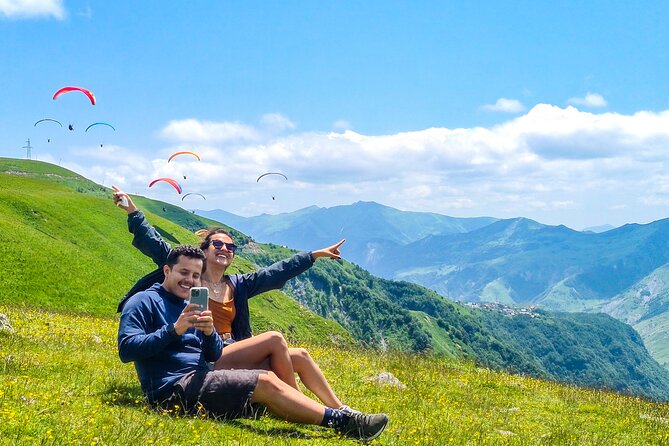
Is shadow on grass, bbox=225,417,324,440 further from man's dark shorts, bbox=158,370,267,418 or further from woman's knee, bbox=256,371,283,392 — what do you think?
woman's knee, bbox=256,371,283,392

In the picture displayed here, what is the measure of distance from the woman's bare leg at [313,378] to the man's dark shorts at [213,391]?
0.86 meters

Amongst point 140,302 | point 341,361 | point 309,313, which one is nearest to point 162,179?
point 341,361

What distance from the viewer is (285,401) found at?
22.8 feet

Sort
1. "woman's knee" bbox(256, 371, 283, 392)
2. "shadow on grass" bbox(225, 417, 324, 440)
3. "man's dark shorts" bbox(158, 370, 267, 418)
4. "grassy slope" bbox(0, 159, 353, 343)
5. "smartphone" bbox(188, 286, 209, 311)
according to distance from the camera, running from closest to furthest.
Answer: "smartphone" bbox(188, 286, 209, 311)
"shadow on grass" bbox(225, 417, 324, 440)
"man's dark shorts" bbox(158, 370, 267, 418)
"woman's knee" bbox(256, 371, 283, 392)
"grassy slope" bbox(0, 159, 353, 343)

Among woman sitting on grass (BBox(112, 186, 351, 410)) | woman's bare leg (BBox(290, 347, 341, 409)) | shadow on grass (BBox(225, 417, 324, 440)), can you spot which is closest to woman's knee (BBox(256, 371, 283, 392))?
shadow on grass (BBox(225, 417, 324, 440))

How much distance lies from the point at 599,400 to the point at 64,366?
1229 cm

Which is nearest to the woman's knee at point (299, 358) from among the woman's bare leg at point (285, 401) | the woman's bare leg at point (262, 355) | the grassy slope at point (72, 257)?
the woman's bare leg at point (262, 355)

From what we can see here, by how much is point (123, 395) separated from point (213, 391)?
1.52m

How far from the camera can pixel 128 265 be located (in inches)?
3201

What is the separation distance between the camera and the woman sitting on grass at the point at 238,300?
7.56 metres

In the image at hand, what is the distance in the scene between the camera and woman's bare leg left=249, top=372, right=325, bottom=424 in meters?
6.94

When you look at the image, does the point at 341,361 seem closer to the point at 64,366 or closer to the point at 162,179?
the point at 64,366

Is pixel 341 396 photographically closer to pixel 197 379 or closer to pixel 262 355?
pixel 262 355

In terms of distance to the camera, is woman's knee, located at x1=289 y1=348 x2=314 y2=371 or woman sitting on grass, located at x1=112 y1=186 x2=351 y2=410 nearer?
woman sitting on grass, located at x1=112 y1=186 x2=351 y2=410
